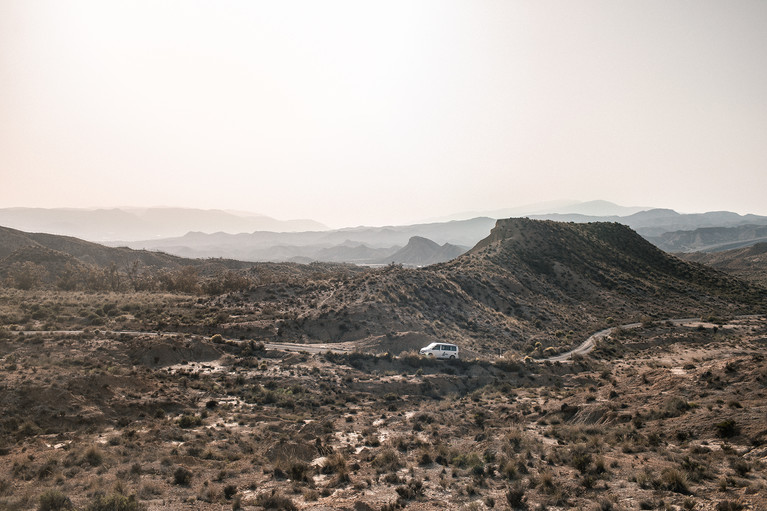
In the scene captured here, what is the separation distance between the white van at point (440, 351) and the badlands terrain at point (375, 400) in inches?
38.9

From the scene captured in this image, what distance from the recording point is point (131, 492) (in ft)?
45.2

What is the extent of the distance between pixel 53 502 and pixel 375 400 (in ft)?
70.6

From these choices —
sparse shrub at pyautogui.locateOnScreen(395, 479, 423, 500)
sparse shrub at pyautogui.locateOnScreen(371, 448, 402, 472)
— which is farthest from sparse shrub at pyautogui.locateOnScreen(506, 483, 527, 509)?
sparse shrub at pyautogui.locateOnScreen(371, 448, 402, 472)

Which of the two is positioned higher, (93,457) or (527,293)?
(527,293)

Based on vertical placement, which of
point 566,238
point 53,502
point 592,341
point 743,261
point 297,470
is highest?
point 566,238

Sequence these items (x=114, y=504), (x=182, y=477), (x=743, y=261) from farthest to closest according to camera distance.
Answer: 1. (x=743, y=261)
2. (x=182, y=477)
3. (x=114, y=504)

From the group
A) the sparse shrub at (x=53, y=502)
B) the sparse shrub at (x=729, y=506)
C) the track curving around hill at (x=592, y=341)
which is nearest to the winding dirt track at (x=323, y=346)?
the track curving around hill at (x=592, y=341)

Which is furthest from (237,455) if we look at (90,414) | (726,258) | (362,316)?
(726,258)

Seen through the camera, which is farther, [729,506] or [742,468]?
[742,468]

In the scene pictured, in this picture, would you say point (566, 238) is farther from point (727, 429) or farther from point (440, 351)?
point (727, 429)

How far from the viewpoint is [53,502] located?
12.9 meters

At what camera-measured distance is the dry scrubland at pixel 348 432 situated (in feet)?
46.9

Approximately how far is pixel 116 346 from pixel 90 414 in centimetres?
1497

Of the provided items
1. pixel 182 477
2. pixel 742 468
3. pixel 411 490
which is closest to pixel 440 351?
pixel 411 490
